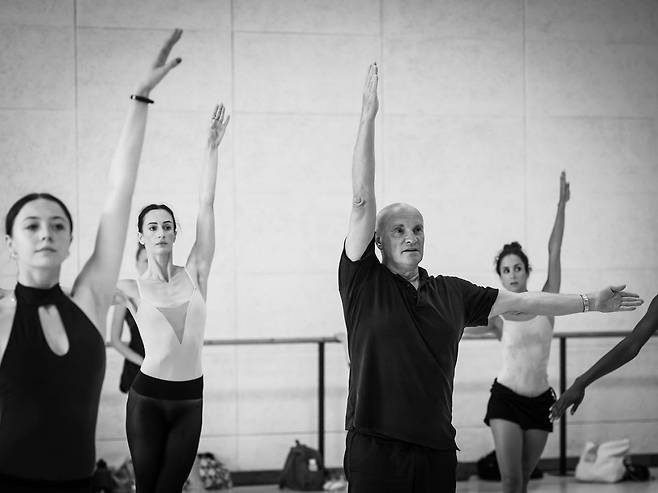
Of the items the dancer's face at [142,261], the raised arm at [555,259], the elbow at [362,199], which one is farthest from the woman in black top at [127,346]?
the elbow at [362,199]

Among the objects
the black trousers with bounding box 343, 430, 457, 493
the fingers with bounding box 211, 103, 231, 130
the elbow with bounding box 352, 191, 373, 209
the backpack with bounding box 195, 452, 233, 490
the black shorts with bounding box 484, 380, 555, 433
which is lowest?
the backpack with bounding box 195, 452, 233, 490

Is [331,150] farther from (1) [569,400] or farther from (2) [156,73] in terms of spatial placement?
(2) [156,73]

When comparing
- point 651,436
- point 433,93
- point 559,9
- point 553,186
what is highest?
point 559,9

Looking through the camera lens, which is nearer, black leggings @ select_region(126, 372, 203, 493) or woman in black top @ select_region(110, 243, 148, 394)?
black leggings @ select_region(126, 372, 203, 493)

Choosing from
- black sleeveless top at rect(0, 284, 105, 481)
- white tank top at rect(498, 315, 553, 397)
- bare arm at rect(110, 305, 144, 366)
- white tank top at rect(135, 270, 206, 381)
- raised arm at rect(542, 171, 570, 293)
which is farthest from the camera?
bare arm at rect(110, 305, 144, 366)

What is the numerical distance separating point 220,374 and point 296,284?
93 centimetres

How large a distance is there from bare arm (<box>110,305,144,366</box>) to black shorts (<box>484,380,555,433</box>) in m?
2.46

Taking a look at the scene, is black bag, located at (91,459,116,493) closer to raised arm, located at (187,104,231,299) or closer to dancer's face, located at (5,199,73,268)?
raised arm, located at (187,104,231,299)

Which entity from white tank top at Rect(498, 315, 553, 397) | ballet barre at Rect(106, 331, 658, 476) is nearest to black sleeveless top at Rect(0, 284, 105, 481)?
white tank top at Rect(498, 315, 553, 397)

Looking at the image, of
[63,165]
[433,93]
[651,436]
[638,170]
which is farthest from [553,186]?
[63,165]

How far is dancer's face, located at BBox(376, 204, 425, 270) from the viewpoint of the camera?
3.71 meters

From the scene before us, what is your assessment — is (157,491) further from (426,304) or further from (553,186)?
(553,186)

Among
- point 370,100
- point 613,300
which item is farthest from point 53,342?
point 613,300

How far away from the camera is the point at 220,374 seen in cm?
750
